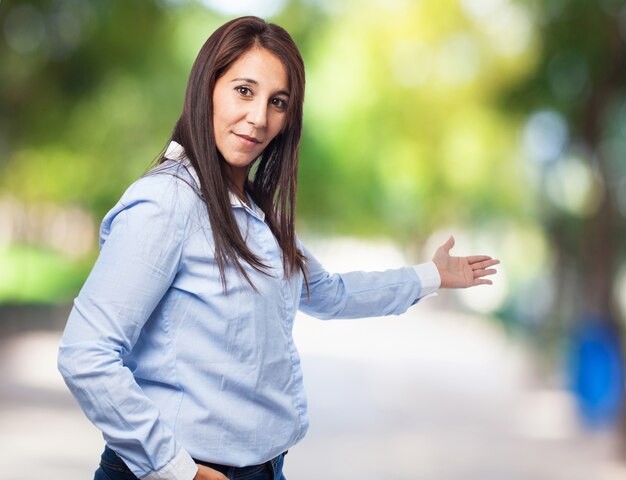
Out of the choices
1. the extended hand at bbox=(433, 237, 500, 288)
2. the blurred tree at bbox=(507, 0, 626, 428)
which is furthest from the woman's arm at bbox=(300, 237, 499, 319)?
the blurred tree at bbox=(507, 0, 626, 428)

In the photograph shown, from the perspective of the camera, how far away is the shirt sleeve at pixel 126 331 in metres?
1.18

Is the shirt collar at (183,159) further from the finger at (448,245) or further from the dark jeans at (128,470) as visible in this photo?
the finger at (448,245)

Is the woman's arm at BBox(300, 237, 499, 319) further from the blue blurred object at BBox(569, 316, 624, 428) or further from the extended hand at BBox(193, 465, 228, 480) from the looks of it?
the blue blurred object at BBox(569, 316, 624, 428)

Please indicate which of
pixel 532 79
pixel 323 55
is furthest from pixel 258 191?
pixel 323 55

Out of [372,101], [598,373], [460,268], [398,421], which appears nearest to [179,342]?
[460,268]

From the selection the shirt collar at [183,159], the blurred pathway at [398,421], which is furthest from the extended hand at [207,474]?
the blurred pathway at [398,421]

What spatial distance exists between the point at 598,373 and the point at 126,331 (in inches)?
282

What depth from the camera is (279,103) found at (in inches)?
53.5

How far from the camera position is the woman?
3.93 ft

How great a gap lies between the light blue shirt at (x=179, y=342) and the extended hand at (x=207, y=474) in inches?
1.0

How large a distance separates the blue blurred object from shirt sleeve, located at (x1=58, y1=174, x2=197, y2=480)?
6293 mm

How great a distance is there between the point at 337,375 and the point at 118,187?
4.96 metres

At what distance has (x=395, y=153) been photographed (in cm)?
1313

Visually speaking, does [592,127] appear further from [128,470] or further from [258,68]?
[128,470]
